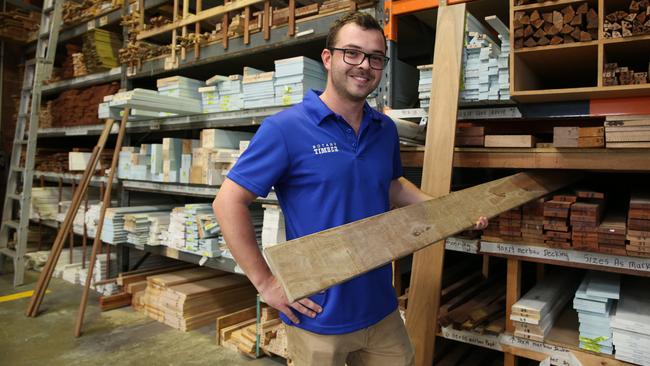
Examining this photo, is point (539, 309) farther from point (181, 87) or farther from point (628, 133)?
point (181, 87)

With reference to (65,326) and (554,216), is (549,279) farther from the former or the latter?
(65,326)

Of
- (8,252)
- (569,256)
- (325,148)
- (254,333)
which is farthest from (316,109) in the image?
(8,252)

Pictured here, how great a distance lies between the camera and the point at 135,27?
4.84 m

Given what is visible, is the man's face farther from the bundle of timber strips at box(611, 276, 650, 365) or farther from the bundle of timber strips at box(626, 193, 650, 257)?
the bundle of timber strips at box(611, 276, 650, 365)

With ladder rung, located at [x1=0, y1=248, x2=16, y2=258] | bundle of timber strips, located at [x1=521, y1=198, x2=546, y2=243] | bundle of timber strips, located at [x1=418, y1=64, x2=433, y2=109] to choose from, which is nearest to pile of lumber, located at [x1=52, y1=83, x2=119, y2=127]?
ladder rung, located at [x1=0, y1=248, x2=16, y2=258]

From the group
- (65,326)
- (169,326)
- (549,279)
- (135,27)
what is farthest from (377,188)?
(135,27)

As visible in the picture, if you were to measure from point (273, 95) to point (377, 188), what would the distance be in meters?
2.04

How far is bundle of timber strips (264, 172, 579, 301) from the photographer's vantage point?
104 cm

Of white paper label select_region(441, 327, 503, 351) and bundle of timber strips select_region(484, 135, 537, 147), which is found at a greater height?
bundle of timber strips select_region(484, 135, 537, 147)

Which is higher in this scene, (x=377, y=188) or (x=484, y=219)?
(x=377, y=188)

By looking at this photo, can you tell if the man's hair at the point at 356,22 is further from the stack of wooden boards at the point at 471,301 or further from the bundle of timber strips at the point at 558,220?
the stack of wooden boards at the point at 471,301

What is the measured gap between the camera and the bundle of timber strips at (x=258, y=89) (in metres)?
3.52

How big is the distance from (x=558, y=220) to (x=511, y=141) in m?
0.47

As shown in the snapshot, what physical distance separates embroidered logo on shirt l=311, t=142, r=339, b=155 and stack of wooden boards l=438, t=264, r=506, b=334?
53.6 inches
